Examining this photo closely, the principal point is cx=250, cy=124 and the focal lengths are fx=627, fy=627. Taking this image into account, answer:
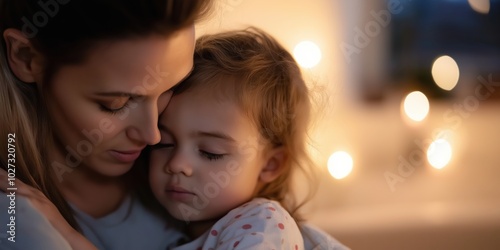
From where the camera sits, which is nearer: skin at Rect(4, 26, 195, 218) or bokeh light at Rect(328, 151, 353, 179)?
skin at Rect(4, 26, 195, 218)

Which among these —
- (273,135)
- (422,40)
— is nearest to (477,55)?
(422,40)

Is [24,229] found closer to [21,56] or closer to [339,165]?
[21,56]

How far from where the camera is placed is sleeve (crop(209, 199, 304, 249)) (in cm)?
103

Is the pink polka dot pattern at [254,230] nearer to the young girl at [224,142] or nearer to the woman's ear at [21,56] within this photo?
the young girl at [224,142]

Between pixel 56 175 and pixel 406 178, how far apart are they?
182 cm

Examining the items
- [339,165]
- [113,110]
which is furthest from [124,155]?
[339,165]

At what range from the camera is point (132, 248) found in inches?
46.8

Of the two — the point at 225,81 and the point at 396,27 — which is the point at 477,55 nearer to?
the point at 396,27

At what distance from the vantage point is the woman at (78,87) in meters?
0.92

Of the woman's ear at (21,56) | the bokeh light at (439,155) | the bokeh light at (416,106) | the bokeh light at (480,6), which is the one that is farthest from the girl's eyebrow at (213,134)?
the bokeh light at (480,6)

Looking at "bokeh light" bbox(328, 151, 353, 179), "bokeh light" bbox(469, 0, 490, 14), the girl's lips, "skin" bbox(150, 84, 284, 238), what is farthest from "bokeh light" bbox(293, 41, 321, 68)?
the girl's lips

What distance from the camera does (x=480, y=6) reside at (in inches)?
109

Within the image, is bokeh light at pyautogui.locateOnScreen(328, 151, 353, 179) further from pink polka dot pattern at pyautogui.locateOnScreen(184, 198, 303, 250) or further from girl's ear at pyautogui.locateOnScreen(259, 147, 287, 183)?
pink polka dot pattern at pyautogui.locateOnScreen(184, 198, 303, 250)

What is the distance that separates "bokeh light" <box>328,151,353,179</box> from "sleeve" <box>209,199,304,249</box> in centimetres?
136
